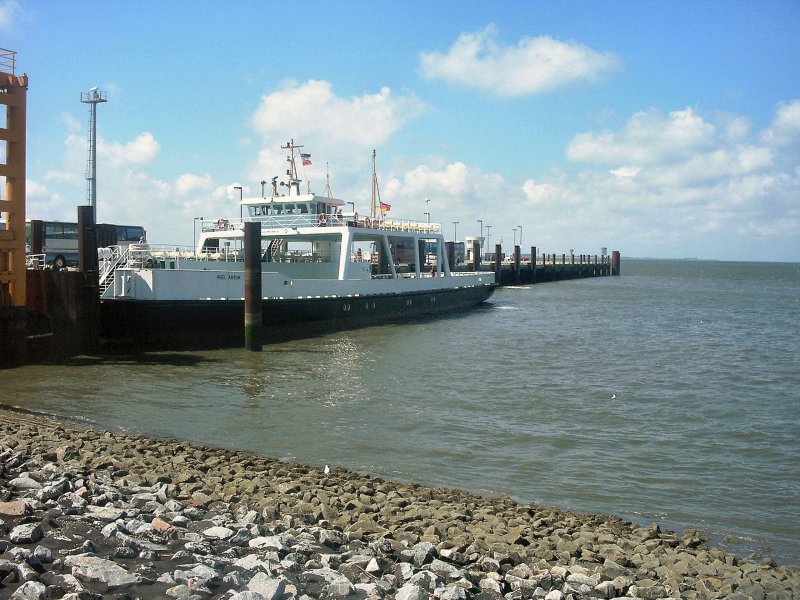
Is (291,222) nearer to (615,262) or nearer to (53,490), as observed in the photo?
(53,490)

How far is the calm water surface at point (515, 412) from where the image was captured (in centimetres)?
843

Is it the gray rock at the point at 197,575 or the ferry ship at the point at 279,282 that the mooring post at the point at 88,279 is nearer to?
the ferry ship at the point at 279,282

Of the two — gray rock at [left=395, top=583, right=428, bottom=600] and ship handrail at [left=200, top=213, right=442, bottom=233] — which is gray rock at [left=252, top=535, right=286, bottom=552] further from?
ship handrail at [left=200, top=213, right=442, bottom=233]

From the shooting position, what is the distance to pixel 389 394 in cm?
1403

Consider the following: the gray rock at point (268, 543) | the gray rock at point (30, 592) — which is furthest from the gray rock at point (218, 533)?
the gray rock at point (30, 592)

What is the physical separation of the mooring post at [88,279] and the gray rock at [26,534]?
13.0 m

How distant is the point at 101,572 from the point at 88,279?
13.9 m

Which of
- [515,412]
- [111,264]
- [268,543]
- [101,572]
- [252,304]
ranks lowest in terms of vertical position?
[515,412]

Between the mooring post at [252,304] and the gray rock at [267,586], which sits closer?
the gray rock at [267,586]

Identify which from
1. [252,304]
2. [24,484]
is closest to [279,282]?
[252,304]

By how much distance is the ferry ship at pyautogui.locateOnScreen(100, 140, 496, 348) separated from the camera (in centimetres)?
1867

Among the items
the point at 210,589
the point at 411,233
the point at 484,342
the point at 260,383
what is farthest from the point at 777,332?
the point at 210,589

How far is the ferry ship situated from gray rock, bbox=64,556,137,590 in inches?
568

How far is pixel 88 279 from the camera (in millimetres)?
17047
